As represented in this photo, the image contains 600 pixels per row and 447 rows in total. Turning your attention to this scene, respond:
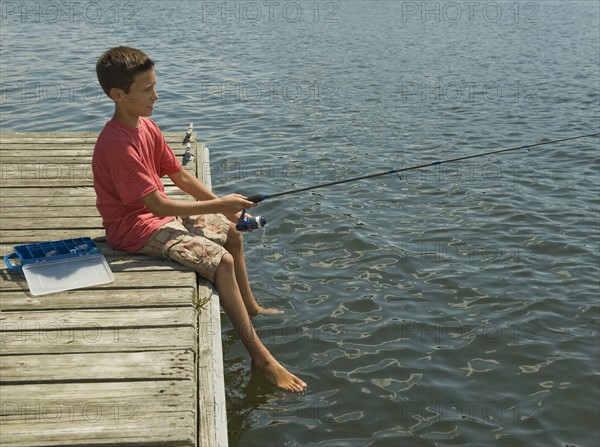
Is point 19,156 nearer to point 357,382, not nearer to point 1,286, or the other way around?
point 1,286

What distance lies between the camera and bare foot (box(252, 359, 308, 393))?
4961 millimetres

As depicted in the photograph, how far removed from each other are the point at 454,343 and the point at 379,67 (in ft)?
35.8

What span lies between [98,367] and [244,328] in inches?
48.7

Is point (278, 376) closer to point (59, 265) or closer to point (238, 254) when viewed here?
point (238, 254)

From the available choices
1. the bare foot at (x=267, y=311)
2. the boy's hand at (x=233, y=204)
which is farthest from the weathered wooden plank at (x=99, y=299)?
the bare foot at (x=267, y=311)

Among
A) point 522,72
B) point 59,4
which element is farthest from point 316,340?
point 59,4

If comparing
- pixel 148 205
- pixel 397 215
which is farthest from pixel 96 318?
pixel 397 215

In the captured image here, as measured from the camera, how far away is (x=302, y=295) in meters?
6.46

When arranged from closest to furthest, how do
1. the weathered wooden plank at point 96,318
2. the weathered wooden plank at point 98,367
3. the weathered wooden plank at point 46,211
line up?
the weathered wooden plank at point 98,367, the weathered wooden plank at point 96,318, the weathered wooden plank at point 46,211

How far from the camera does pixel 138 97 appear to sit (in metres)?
4.56

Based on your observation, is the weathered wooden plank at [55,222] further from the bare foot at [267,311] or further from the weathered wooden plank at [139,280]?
the bare foot at [267,311]

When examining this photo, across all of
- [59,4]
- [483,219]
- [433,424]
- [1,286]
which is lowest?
[433,424]

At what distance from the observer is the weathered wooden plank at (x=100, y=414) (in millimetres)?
3158

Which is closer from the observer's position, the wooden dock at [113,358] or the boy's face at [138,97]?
the wooden dock at [113,358]
